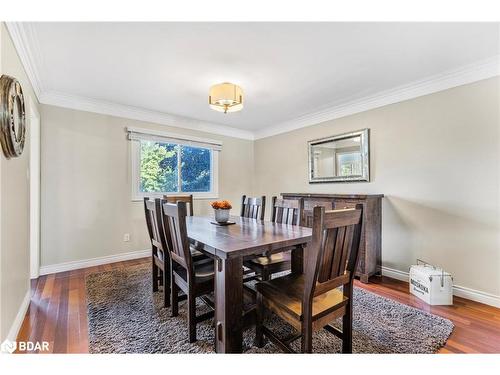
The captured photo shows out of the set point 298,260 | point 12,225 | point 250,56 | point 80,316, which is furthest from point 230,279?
point 250,56

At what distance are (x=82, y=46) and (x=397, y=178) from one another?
11.6 feet

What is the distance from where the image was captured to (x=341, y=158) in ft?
11.6

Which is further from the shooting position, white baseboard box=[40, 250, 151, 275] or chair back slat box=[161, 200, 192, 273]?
white baseboard box=[40, 250, 151, 275]

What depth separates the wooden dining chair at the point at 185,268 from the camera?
1622 mm

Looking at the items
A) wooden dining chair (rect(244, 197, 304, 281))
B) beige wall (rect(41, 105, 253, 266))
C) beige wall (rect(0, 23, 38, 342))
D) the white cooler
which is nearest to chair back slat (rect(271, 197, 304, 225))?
wooden dining chair (rect(244, 197, 304, 281))

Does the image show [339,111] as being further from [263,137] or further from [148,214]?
[148,214]

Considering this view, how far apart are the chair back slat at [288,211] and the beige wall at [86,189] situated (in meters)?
2.30

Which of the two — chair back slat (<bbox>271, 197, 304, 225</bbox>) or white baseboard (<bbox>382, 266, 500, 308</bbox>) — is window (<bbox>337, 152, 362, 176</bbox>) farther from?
white baseboard (<bbox>382, 266, 500, 308</bbox>)

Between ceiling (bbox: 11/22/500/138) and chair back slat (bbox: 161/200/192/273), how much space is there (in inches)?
53.5

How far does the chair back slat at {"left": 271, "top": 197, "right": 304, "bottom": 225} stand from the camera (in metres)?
2.36

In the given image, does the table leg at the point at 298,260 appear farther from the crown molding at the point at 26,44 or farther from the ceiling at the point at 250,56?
the crown molding at the point at 26,44

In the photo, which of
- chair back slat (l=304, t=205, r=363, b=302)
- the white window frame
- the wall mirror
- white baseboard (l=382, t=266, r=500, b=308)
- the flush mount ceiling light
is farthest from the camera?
the white window frame
